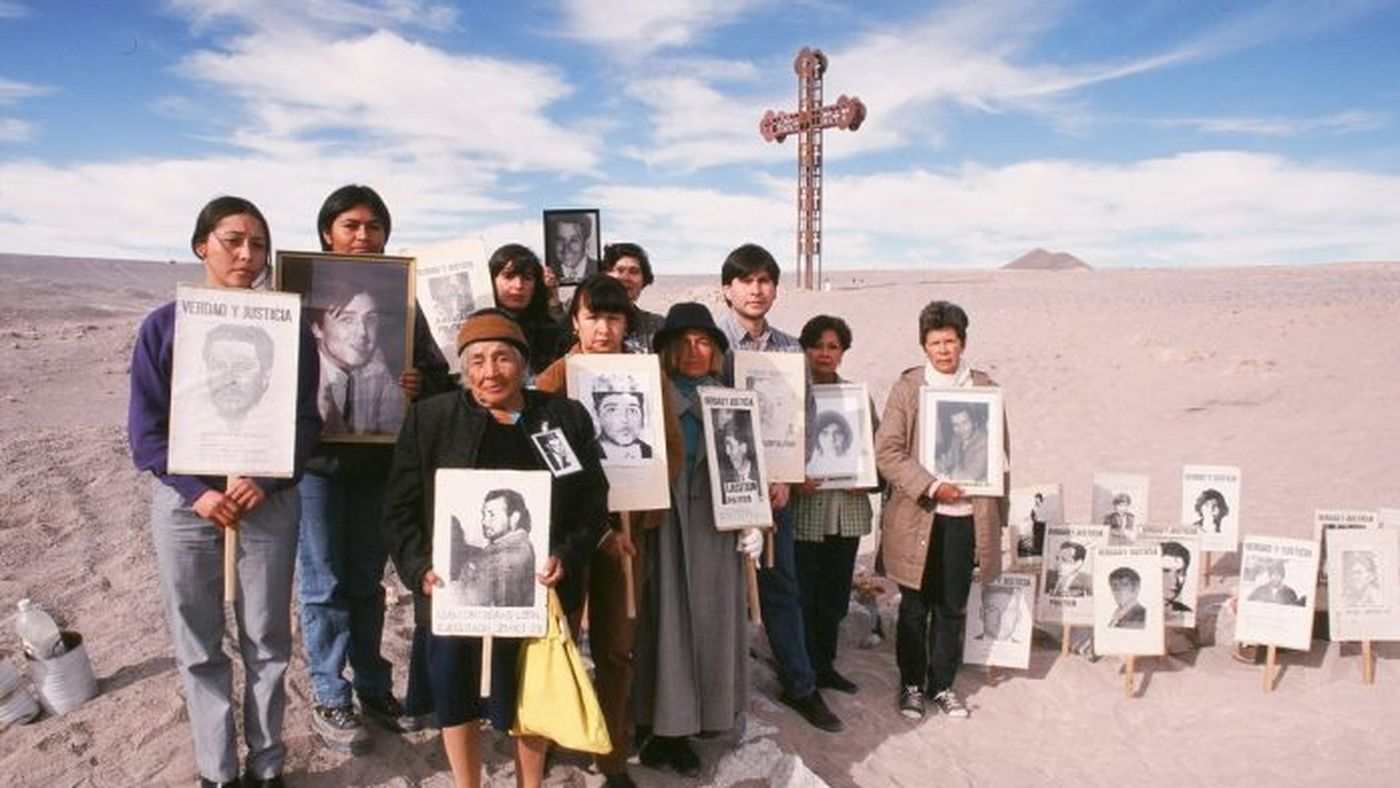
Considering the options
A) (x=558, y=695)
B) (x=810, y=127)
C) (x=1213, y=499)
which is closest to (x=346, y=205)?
(x=558, y=695)

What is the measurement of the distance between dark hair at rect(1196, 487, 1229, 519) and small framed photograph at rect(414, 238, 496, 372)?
591 cm

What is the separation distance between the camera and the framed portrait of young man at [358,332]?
12.7 feet

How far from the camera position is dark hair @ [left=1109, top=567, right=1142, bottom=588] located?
5859 millimetres

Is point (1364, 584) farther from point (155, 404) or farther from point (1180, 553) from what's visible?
point (155, 404)

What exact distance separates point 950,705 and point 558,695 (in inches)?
119

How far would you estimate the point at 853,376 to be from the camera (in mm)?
16703

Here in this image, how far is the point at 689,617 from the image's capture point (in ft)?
13.7

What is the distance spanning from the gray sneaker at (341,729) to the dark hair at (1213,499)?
6.39 m

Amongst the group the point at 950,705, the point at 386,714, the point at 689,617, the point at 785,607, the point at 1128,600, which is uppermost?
the point at 689,617

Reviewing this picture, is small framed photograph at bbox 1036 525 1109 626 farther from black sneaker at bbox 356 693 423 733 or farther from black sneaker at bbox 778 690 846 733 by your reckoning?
black sneaker at bbox 356 693 423 733

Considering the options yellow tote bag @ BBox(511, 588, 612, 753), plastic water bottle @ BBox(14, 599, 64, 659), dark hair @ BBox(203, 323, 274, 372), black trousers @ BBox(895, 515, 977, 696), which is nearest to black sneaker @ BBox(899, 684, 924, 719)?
black trousers @ BBox(895, 515, 977, 696)

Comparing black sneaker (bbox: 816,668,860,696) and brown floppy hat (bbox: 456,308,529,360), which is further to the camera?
black sneaker (bbox: 816,668,860,696)

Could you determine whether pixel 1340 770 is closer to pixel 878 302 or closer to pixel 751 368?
pixel 751 368

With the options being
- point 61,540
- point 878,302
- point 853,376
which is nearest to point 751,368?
point 61,540
